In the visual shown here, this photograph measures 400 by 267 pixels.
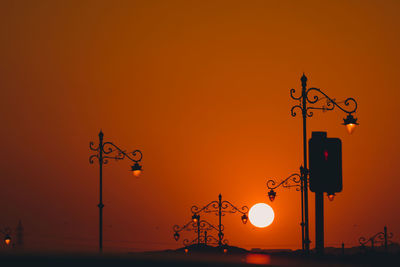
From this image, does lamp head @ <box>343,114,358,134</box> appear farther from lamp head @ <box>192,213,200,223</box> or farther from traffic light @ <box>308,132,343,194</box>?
lamp head @ <box>192,213,200,223</box>

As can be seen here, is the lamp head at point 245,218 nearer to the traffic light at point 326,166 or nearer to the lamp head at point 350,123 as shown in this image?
the lamp head at point 350,123

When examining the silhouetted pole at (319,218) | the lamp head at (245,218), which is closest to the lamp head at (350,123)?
the silhouetted pole at (319,218)

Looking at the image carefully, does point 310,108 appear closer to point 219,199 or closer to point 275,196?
point 275,196

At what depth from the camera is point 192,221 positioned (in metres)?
45.5

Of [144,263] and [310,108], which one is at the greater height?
[310,108]

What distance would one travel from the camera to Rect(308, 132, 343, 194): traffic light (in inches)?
433

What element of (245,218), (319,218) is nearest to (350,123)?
(319,218)

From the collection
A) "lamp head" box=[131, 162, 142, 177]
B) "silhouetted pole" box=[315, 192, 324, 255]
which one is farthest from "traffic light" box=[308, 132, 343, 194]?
"lamp head" box=[131, 162, 142, 177]

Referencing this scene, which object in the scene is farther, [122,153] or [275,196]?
[275,196]

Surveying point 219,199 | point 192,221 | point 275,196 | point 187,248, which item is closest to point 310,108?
point 275,196

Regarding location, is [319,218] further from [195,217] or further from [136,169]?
[195,217]

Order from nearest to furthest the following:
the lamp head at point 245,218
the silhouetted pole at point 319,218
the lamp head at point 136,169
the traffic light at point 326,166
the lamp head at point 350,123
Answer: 1. the traffic light at point 326,166
2. the silhouetted pole at point 319,218
3. the lamp head at point 350,123
4. the lamp head at point 136,169
5. the lamp head at point 245,218

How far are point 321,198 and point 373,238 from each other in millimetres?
35305

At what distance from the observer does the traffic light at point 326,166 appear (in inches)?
433
